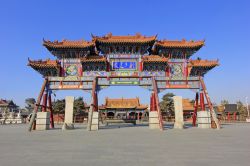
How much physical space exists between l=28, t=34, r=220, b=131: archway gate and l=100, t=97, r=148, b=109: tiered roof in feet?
69.2

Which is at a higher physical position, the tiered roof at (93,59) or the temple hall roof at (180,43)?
the temple hall roof at (180,43)

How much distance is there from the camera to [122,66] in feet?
79.8

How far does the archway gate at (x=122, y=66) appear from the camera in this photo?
77.3 feet

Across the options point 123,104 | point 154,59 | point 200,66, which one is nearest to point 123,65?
point 154,59

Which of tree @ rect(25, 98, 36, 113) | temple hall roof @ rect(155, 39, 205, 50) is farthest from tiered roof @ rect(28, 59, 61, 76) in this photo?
tree @ rect(25, 98, 36, 113)

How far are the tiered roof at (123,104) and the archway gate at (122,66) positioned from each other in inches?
830

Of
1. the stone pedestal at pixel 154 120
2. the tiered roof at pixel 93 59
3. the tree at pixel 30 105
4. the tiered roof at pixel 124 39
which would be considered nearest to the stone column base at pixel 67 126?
the tiered roof at pixel 93 59

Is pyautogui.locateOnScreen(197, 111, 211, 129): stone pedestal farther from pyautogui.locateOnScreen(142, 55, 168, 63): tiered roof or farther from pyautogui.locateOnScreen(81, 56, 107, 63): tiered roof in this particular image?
pyautogui.locateOnScreen(81, 56, 107, 63): tiered roof

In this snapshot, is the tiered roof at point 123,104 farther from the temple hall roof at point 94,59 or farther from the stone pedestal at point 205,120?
the stone pedestal at point 205,120

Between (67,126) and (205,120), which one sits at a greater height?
(205,120)

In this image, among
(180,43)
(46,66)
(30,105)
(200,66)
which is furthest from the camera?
(30,105)

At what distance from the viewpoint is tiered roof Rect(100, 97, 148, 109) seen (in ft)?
148

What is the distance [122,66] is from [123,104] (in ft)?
73.4

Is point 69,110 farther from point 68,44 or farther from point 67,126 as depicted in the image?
point 68,44
